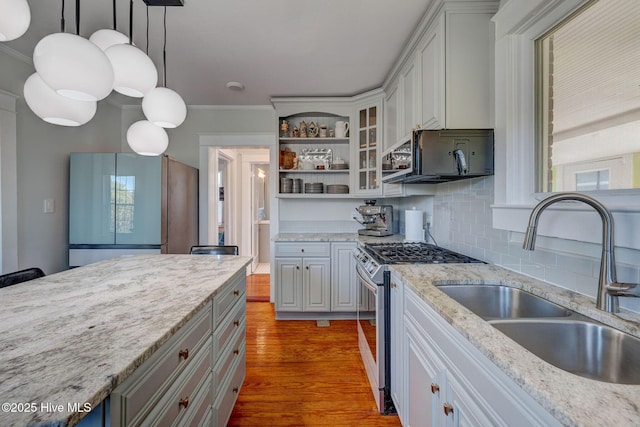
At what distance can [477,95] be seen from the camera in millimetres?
1674

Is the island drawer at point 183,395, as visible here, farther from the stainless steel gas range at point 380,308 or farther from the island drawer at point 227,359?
the stainless steel gas range at point 380,308

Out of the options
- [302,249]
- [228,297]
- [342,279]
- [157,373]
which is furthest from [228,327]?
[342,279]

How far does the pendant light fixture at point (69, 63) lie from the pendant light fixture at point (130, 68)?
0.72ft

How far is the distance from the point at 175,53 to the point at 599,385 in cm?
296

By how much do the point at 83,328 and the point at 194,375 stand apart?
0.43 meters

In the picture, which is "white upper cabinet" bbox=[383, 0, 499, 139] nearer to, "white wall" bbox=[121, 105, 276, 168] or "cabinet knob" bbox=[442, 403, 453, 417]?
"cabinet knob" bbox=[442, 403, 453, 417]

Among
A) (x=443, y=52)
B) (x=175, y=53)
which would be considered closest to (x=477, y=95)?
(x=443, y=52)

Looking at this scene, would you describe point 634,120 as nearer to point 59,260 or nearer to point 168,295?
point 168,295

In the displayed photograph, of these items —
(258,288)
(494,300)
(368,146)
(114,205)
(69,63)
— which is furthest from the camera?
(258,288)

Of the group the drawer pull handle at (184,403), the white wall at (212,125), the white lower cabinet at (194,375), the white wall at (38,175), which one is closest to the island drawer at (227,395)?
the white lower cabinet at (194,375)

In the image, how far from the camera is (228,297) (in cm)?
148

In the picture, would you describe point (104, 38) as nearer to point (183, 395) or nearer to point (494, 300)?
point (183, 395)

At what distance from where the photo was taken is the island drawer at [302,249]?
9.77 feet

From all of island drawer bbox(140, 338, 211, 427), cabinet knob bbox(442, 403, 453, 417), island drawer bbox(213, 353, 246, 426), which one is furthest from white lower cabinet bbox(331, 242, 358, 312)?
cabinet knob bbox(442, 403, 453, 417)
